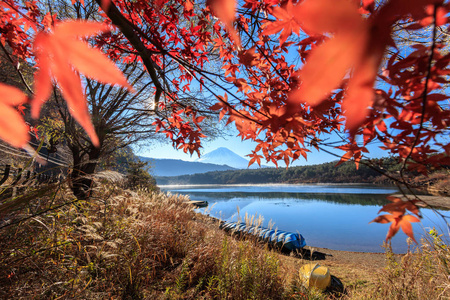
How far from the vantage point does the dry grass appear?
4.71 ft

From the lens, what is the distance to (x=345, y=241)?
13312mm

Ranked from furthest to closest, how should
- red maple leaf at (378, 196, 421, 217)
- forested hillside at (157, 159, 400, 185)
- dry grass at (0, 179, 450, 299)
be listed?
forested hillside at (157, 159, 400, 185) → dry grass at (0, 179, 450, 299) → red maple leaf at (378, 196, 421, 217)

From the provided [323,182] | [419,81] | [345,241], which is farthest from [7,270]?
[323,182]

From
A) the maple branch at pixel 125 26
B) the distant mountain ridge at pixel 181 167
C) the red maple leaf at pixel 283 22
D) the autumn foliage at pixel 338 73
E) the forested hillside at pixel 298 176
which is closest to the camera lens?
the autumn foliage at pixel 338 73

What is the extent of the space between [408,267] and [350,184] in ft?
238

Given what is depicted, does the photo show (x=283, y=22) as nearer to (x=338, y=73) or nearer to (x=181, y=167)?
(x=338, y=73)

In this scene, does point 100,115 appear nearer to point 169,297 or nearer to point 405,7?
point 169,297

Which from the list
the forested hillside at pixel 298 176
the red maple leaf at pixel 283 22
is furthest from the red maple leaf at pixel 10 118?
the forested hillside at pixel 298 176

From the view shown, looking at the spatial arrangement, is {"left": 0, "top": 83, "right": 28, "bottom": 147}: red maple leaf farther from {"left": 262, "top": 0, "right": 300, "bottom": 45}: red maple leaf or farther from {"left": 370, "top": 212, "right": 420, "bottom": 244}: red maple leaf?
{"left": 370, "top": 212, "right": 420, "bottom": 244}: red maple leaf

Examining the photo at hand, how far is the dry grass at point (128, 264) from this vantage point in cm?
144

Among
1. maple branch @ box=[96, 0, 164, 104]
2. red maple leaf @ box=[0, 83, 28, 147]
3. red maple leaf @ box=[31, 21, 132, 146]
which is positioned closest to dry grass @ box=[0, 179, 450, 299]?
maple branch @ box=[96, 0, 164, 104]

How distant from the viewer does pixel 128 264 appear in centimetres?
203

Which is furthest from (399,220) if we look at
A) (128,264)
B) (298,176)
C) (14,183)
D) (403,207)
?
(298,176)

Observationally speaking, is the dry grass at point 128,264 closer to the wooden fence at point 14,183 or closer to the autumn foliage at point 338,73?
the wooden fence at point 14,183
